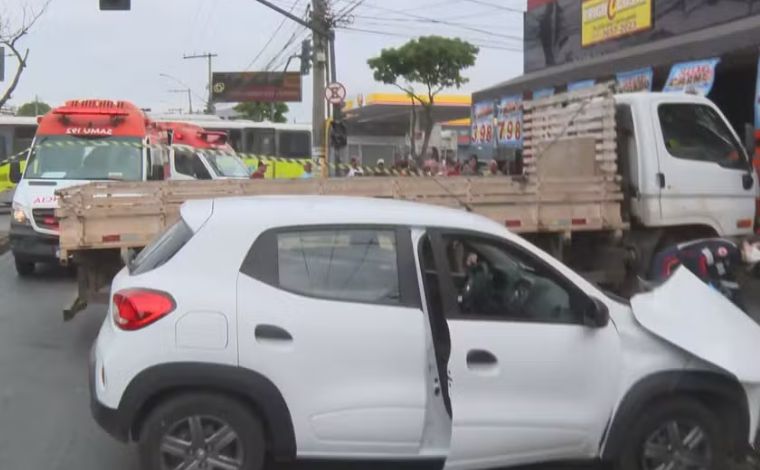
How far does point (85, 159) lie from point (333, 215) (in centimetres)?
1008

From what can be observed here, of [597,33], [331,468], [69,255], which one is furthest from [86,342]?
[597,33]

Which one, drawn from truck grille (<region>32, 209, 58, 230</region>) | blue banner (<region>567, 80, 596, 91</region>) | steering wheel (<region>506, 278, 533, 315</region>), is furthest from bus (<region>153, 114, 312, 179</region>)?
steering wheel (<region>506, 278, 533, 315</region>)

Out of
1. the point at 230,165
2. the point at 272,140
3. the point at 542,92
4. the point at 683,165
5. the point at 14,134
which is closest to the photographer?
the point at 683,165

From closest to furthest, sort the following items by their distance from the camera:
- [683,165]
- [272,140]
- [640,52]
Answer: [683,165]
[640,52]
[272,140]

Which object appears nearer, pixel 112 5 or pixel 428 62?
pixel 112 5

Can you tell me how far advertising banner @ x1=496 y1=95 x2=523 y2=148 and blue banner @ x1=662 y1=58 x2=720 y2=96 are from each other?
5.36 metres

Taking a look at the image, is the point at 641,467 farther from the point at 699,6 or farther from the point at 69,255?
the point at 699,6

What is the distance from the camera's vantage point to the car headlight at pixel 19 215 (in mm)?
12547

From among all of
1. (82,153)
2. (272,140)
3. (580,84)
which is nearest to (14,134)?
(272,140)

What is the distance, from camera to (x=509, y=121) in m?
20.3

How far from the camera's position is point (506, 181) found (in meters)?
8.70

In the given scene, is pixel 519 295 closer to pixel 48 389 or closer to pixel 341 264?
pixel 341 264

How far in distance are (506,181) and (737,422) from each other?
4.28 metres

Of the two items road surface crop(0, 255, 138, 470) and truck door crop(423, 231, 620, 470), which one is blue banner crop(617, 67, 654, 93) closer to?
road surface crop(0, 255, 138, 470)
